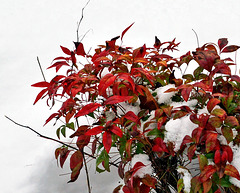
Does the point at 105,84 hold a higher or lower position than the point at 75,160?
higher

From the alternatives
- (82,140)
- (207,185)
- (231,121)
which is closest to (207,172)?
(207,185)

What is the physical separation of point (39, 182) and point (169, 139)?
1.04 m

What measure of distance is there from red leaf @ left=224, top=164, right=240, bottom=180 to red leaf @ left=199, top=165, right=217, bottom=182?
0.03 meters

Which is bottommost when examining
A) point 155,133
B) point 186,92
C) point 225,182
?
point 225,182

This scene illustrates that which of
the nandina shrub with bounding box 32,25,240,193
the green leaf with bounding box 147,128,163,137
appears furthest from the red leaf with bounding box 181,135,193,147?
the green leaf with bounding box 147,128,163,137

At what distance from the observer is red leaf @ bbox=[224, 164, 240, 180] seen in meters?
0.76

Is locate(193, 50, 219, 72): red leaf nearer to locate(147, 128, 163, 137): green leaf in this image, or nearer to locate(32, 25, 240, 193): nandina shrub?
locate(32, 25, 240, 193): nandina shrub

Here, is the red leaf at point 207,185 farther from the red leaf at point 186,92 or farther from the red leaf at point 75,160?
the red leaf at point 75,160

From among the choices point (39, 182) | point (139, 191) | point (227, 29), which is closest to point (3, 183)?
point (39, 182)

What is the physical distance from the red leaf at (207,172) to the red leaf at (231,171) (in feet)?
0.10

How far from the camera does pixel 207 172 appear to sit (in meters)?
0.77

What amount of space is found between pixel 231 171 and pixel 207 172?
6 centimetres

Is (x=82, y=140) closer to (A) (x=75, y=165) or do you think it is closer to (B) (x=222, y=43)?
(A) (x=75, y=165)

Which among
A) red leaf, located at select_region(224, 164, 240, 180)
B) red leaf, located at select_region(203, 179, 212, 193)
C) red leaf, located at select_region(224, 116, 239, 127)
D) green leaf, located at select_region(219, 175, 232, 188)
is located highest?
red leaf, located at select_region(224, 116, 239, 127)
